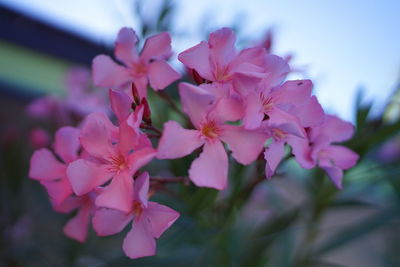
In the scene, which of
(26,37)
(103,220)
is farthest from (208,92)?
(26,37)

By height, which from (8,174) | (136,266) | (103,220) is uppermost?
(103,220)

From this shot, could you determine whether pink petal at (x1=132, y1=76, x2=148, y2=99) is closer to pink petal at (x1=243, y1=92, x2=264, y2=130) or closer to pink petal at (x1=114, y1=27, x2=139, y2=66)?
pink petal at (x1=114, y1=27, x2=139, y2=66)

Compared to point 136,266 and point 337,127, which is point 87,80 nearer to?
point 136,266

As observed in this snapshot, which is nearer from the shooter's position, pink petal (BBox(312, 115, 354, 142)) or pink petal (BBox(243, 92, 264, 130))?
pink petal (BBox(243, 92, 264, 130))

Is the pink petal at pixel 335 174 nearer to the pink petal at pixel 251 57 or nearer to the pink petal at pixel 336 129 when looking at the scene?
the pink petal at pixel 336 129

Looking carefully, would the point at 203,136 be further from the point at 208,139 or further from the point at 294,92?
the point at 294,92

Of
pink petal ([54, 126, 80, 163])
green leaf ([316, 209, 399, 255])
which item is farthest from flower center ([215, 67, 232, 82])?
green leaf ([316, 209, 399, 255])
